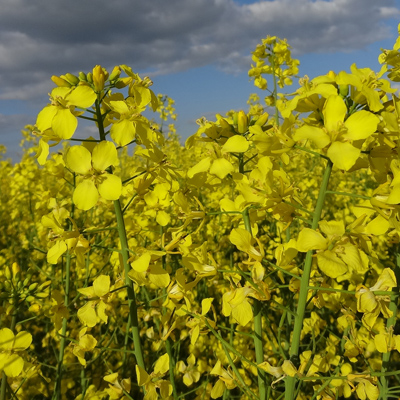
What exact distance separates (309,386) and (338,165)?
102 inches

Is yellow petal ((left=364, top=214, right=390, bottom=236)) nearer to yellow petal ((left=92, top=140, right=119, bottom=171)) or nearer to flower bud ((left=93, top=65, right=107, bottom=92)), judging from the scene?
yellow petal ((left=92, top=140, right=119, bottom=171))

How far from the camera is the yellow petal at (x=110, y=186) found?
4.60 feet

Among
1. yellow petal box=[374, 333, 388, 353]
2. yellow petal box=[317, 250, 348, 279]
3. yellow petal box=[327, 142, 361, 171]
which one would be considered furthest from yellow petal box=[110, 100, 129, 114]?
yellow petal box=[374, 333, 388, 353]

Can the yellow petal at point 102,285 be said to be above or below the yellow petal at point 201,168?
below

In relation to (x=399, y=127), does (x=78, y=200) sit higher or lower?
lower

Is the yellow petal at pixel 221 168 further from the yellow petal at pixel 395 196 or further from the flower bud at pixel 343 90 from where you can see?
the yellow petal at pixel 395 196

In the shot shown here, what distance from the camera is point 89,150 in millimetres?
1511

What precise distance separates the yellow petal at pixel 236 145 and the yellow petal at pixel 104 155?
0.44 metres

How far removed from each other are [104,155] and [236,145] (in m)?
0.51

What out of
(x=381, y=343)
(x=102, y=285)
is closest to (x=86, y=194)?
(x=102, y=285)

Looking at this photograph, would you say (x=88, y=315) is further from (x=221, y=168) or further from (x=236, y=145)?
(x=236, y=145)

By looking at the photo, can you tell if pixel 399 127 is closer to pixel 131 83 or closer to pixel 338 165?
pixel 338 165

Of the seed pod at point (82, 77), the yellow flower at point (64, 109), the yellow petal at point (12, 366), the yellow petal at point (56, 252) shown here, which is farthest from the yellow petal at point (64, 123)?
the yellow petal at point (12, 366)

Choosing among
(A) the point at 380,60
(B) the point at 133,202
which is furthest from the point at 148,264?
(A) the point at 380,60
